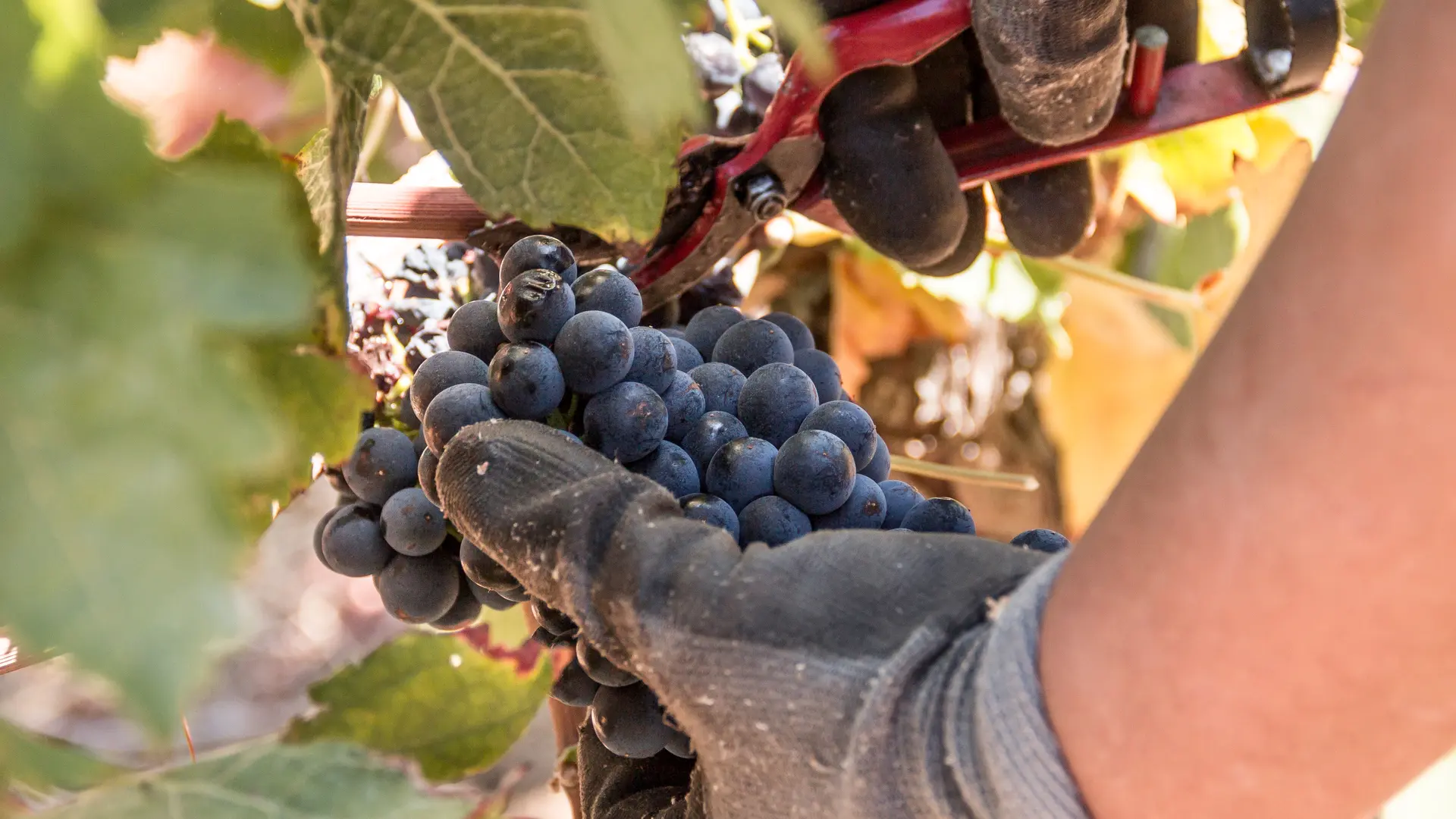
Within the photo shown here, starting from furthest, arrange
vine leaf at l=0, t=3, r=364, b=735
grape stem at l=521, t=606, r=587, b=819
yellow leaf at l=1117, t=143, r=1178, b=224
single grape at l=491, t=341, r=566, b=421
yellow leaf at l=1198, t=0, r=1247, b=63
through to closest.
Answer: yellow leaf at l=1117, t=143, r=1178, b=224
yellow leaf at l=1198, t=0, r=1247, b=63
grape stem at l=521, t=606, r=587, b=819
single grape at l=491, t=341, r=566, b=421
vine leaf at l=0, t=3, r=364, b=735

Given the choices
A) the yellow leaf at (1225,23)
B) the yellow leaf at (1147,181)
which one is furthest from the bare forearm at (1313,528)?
the yellow leaf at (1147,181)

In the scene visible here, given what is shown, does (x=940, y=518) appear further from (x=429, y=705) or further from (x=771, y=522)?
(x=429, y=705)

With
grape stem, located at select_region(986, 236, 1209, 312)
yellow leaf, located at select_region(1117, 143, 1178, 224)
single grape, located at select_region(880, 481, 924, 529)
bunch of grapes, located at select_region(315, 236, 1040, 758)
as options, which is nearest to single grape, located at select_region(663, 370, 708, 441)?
bunch of grapes, located at select_region(315, 236, 1040, 758)

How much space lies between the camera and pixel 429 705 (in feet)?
1.43

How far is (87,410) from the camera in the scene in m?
0.20

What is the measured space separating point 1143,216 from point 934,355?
331 millimetres

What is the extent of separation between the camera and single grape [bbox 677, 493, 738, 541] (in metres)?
0.45

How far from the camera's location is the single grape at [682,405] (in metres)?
0.50

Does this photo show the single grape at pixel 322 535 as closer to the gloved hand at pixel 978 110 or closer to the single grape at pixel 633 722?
the single grape at pixel 633 722

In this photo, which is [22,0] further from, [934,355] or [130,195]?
[934,355]

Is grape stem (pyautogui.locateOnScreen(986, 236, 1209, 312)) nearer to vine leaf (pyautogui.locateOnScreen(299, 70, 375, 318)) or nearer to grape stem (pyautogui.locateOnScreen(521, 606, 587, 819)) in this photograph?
grape stem (pyautogui.locateOnScreen(521, 606, 587, 819))

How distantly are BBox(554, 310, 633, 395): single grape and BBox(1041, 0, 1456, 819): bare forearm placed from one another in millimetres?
229

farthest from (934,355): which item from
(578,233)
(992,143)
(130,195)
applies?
(130,195)

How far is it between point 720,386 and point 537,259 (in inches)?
4.4
